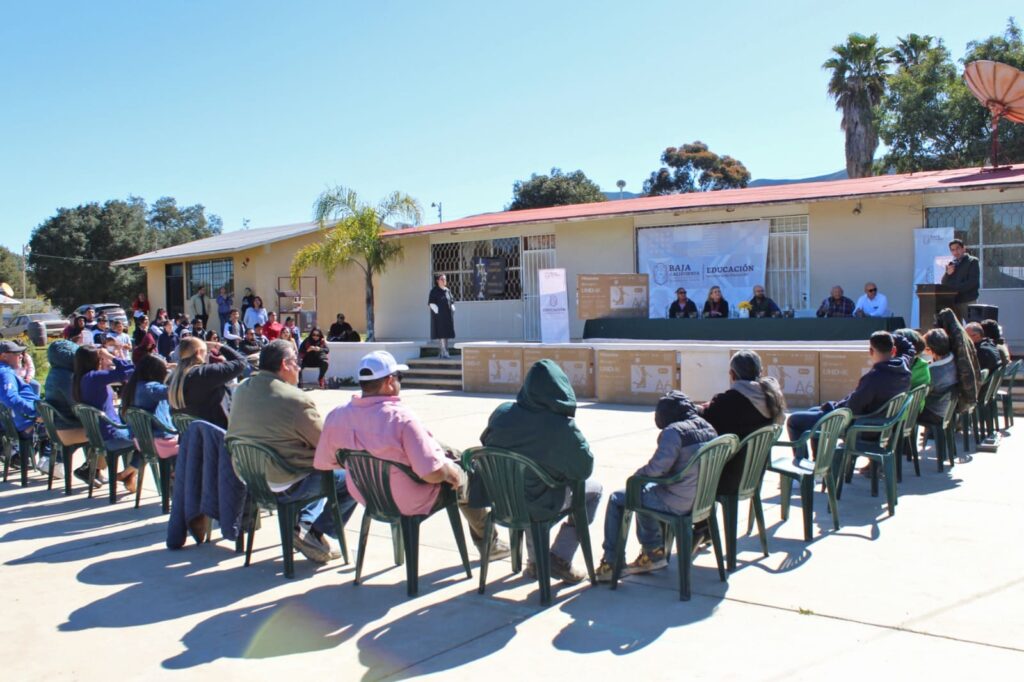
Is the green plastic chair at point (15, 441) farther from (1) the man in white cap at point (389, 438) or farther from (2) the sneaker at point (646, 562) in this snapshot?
(2) the sneaker at point (646, 562)

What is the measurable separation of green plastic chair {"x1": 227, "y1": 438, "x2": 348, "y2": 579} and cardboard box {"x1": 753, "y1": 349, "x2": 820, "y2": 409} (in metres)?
8.24

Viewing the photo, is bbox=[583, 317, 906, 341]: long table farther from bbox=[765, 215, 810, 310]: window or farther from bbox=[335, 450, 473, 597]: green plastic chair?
bbox=[335, 450, 473, 597]: green plastic chair

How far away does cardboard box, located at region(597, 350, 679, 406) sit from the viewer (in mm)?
13055

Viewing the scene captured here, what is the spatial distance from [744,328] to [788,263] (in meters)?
2.51

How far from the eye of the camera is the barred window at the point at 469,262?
808 inches

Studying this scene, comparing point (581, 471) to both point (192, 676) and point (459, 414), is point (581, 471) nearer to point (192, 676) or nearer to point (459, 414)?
point (192, 676)

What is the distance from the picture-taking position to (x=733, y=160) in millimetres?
47750

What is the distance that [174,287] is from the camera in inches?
1170

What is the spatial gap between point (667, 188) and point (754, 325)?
3481cm

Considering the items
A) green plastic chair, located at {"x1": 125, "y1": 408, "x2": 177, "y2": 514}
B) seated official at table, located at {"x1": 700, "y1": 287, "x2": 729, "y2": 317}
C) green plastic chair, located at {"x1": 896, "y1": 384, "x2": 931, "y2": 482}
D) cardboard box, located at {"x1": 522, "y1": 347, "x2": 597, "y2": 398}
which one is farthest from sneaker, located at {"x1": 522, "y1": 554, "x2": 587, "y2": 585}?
seated official at table, located at {"x1": 700, "y1": 287, "x2": 729, "y2": 317}

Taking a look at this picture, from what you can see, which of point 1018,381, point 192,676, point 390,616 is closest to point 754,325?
point 1018,381

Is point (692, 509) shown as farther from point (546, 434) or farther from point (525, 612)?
point (525, 612)

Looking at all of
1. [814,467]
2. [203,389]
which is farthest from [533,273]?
[814,467]

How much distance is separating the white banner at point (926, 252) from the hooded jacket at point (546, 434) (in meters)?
12.2
